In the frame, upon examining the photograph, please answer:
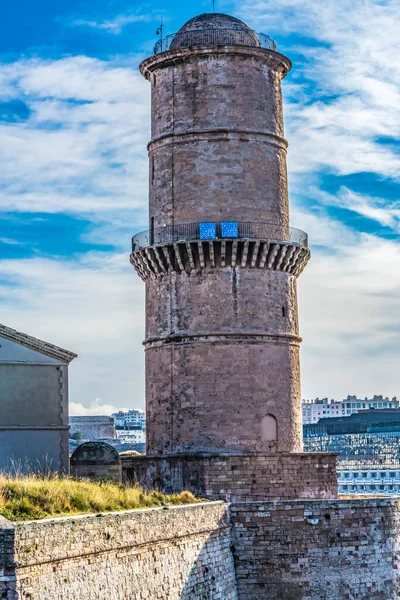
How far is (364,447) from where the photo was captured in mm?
113375

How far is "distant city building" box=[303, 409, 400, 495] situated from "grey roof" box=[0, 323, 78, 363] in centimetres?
6316

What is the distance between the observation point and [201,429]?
3362 cm

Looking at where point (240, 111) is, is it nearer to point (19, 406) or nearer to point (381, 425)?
point (19, 406)

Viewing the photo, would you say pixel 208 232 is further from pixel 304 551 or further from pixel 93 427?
pixel 93 427

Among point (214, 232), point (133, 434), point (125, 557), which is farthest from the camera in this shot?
point (133, 434)

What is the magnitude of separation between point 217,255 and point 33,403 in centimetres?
678

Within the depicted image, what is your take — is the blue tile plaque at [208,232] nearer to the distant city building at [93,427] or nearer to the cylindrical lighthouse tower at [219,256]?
the cylindrical lighthouse tower at [219,256]

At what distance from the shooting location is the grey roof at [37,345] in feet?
104

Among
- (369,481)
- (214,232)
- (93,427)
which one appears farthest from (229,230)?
(93,427)

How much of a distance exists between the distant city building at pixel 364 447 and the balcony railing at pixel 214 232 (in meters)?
60.1

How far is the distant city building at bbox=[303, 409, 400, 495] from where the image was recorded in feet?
320

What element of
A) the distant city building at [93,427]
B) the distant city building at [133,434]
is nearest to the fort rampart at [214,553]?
the distant city building at [93,427]

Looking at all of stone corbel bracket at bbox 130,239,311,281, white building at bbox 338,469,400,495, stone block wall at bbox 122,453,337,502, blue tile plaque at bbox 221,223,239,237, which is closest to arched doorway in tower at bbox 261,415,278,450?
stone block wall at bbox 122,453,337,502

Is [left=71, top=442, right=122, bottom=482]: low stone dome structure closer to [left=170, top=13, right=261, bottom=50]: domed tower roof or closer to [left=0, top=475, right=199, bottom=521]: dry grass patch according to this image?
[left=0, top=475, right=199, bottom=521]: dry grass patch
